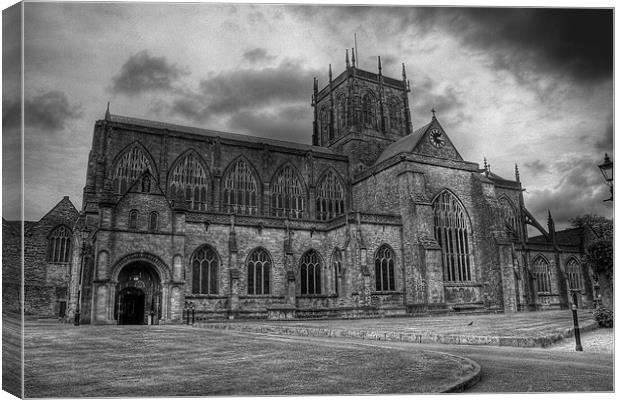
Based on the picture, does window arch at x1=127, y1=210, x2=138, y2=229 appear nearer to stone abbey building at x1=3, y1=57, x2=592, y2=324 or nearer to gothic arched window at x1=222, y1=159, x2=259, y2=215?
stone abbey building at x1=3, y1=57, x2=592, y2=324

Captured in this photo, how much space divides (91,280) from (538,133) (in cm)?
2374

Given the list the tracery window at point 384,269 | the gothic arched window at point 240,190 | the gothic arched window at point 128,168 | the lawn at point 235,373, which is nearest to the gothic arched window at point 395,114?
the gothic arched window at point 240,190

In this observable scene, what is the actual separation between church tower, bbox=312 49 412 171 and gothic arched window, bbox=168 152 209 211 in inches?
542

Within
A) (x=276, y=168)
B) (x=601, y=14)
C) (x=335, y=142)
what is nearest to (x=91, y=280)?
(x=276, y=168)

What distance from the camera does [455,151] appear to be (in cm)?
4028

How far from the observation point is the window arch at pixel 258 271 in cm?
3291

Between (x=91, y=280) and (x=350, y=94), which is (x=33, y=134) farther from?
(x=350, y=94)

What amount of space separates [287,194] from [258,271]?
10.1 meters

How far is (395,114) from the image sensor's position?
52594 mm

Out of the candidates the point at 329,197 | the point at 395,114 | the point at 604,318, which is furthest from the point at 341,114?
the point at 604,318

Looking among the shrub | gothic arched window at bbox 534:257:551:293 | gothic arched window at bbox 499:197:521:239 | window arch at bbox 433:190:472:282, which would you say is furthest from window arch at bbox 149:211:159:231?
gothic arched window at bbox 499:197:521:239

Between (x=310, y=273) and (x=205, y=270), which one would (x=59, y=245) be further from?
(x=310, y=273)

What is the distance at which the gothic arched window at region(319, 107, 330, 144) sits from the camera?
5334cm

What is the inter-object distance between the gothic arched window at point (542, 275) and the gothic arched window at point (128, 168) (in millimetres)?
32107
